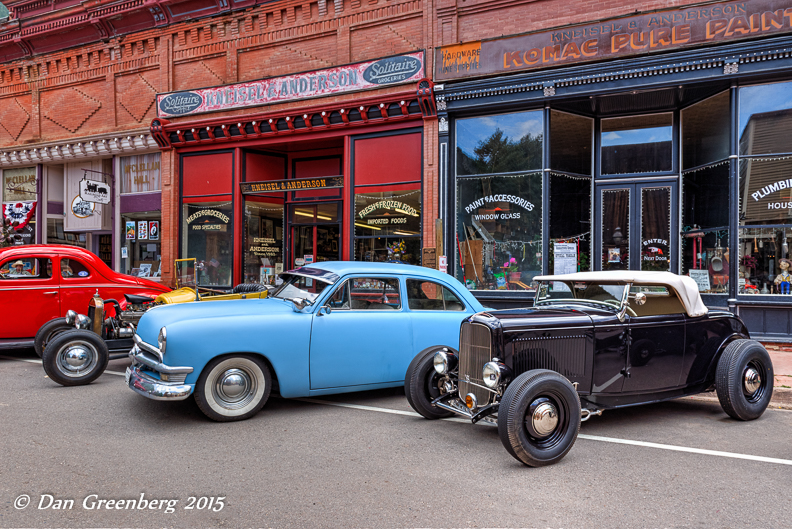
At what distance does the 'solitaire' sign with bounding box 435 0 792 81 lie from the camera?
9.51 metres

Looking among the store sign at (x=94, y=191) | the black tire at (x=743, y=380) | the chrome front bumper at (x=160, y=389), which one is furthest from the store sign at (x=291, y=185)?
the black tire at (x=743, y=380)

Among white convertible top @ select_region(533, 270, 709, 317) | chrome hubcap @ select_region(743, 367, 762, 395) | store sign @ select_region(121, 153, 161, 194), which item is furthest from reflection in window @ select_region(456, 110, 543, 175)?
store sign @ select_region(121, 153, 161, 194)

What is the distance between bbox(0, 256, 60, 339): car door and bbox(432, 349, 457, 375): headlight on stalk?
669 cm

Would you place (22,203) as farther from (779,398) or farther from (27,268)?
(779,398)

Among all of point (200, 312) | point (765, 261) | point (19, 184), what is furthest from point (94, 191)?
point (765, 261)

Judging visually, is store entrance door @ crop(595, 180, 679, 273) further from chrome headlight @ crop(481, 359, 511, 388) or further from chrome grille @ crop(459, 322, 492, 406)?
chrome headlight @ crop(481, 359, 511, 388)

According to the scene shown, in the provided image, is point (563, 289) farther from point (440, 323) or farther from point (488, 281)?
point (488, 281)

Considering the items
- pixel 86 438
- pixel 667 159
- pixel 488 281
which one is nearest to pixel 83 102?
pixel 488 281

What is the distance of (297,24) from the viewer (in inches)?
543

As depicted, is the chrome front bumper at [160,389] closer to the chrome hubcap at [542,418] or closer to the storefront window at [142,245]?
the chrome hubcap at [542,418]

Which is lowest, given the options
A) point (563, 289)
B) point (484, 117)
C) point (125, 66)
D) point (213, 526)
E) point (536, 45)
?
point (213, 526)

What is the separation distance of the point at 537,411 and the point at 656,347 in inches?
71.1

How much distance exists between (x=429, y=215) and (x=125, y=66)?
413 inches

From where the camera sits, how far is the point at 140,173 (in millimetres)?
15875
